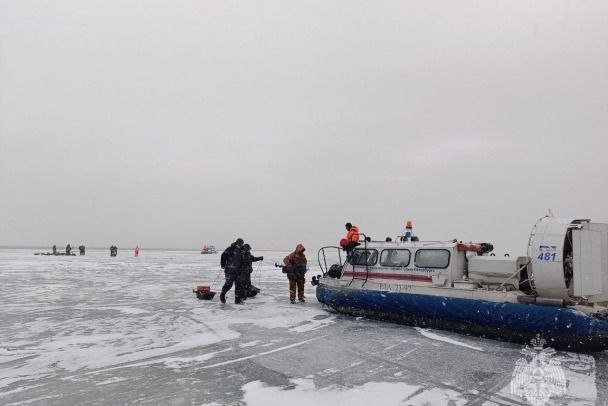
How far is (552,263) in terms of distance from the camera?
566 centimetres

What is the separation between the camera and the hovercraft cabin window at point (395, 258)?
7.67 meters

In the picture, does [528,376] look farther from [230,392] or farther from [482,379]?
[230,392]

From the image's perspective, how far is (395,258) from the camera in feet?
25.8

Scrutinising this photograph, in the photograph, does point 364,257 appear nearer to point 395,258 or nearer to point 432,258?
point 395,258

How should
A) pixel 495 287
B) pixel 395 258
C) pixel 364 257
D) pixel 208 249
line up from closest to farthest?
pixel 495 287
pixel 395 258
pixel 364 257
pixel 208 249

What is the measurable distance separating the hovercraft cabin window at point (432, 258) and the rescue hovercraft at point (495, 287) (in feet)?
0.06

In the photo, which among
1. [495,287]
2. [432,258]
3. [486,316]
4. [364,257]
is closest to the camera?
[486,316]

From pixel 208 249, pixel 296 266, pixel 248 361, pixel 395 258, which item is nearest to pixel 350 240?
pixel 395 258

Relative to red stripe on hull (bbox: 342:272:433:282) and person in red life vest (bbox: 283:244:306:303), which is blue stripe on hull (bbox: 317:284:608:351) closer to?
red stripe on hull (bbox: 342:272:433:282)

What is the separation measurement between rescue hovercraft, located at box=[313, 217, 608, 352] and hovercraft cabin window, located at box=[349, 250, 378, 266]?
2cm

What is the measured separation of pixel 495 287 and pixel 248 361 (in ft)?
13.7

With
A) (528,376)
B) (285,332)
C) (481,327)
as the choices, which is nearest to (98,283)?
(285,332)

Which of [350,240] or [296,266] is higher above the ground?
[350,240]

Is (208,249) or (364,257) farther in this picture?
(208,249)
